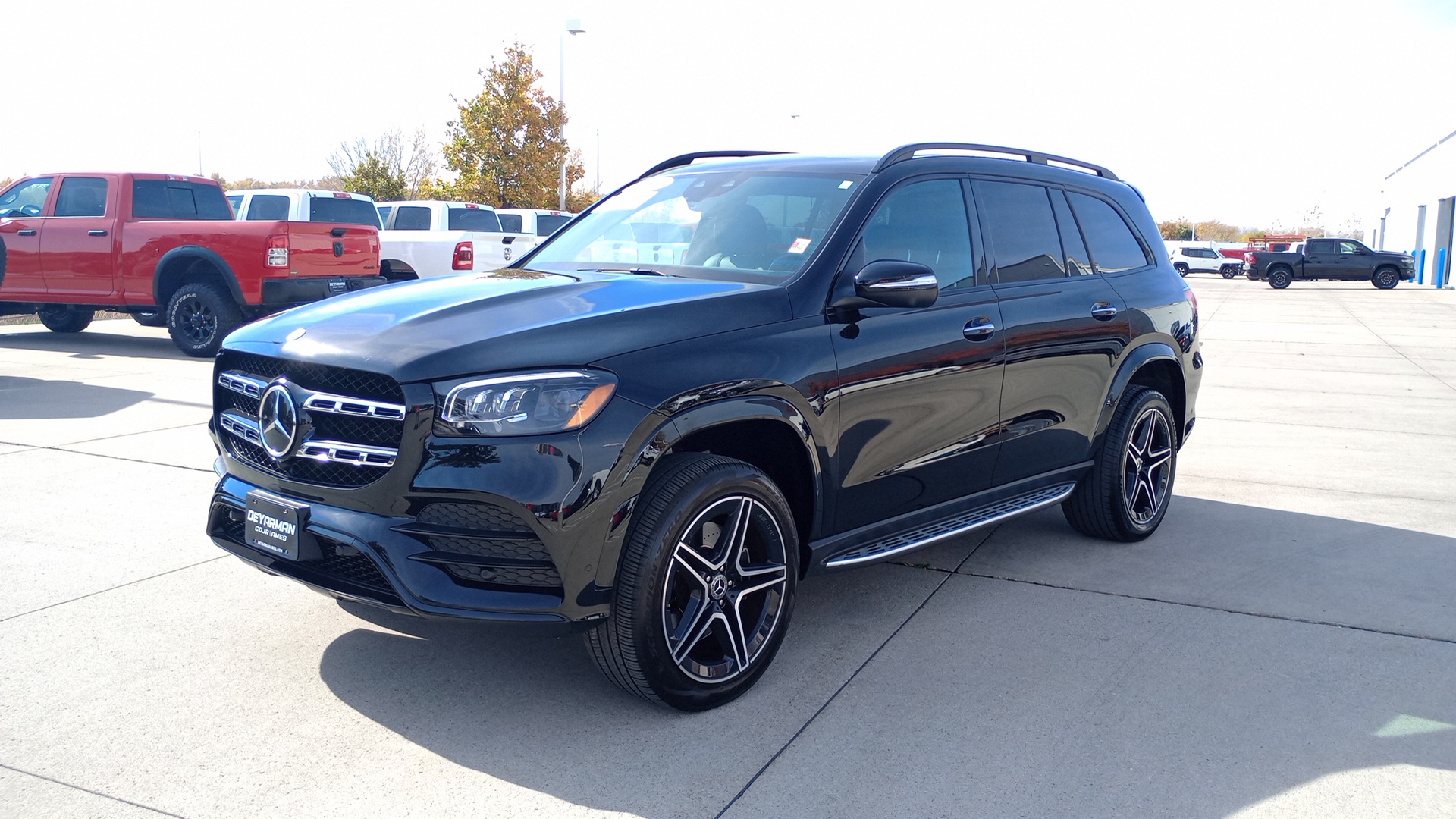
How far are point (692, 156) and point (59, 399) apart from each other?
7054 millimetres

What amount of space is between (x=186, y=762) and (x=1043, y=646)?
2936mm

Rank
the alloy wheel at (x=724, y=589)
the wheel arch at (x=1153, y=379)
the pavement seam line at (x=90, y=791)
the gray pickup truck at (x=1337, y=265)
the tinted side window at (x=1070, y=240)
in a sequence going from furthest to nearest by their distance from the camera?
the gray pickup truck at (x=1337, y=265), the wheel arch at (x=1153, y=379), the tinted side window at (x=1070, y=240), the alloy wheel at (x=724, y=589), the pavement seam line at (x=90, y=791)

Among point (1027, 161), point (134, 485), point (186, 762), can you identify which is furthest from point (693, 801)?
point (134, 485)

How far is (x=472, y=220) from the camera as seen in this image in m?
18.8

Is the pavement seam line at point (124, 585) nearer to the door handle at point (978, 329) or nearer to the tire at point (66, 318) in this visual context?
the door handle at point (978, 329)

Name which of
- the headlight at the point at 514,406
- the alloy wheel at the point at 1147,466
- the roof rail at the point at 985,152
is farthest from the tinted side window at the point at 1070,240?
the headlight at the point at 514,406

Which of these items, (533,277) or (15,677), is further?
(533,277)

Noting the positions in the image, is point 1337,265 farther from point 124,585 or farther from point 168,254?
point 124,585

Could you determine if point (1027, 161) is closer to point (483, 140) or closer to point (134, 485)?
point (134, 485)

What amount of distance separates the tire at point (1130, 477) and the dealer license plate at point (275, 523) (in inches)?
147

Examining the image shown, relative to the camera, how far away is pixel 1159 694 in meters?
3.81

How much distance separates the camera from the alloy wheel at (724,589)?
11.6 feet

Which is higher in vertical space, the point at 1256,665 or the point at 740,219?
the point at 740,219

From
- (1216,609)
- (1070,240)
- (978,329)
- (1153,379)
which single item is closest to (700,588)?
(978,329)
